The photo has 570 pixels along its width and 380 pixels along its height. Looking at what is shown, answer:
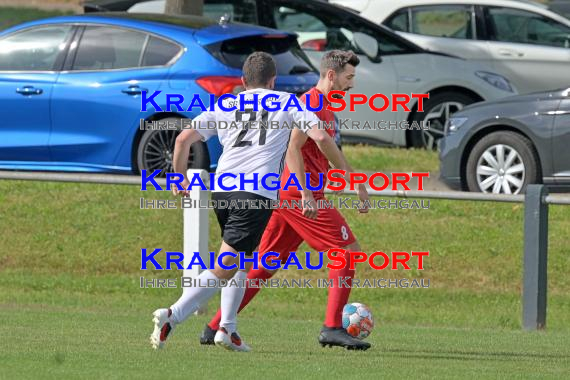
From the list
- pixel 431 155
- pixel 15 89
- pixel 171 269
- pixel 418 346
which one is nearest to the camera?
pixel 418 346

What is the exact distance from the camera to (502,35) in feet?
65.8

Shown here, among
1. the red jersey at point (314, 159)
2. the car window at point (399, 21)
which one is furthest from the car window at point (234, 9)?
the red jersey at point (314, 159)

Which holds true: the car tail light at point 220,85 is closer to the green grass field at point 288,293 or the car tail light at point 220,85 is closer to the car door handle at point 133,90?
the car door handle at point 133,90

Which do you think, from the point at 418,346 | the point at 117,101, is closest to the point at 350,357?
the point at 418,346

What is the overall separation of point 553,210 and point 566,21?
5.60 meters

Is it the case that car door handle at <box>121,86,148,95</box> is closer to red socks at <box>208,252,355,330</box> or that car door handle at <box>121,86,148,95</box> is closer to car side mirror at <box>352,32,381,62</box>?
car side mirror at <box>352,32,381,62</box>

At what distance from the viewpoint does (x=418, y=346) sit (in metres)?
10.1

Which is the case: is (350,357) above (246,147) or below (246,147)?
below

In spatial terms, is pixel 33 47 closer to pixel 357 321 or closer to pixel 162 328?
pixel 357 321

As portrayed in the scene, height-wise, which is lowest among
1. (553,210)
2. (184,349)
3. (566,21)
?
(184,349)

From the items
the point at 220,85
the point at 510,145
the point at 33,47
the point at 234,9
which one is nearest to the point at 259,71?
the point at 220,85

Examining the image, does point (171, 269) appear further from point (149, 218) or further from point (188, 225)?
point (188, 225)

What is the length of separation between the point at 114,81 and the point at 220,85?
110 cm

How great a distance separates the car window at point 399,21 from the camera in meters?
20.2
